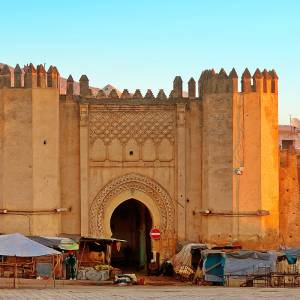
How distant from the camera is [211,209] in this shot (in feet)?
81.0

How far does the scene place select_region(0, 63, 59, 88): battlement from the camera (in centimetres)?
2439

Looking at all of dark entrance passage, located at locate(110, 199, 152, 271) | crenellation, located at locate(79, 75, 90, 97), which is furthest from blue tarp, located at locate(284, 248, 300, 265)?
crenellation, located at locate(79, 75, 90, 97)

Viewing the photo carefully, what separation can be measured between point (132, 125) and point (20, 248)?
639 cm

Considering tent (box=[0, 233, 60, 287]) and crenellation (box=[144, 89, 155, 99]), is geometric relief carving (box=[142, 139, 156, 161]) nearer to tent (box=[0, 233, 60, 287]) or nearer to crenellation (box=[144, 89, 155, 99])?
crenellation (box=[144, 89, 155, 99])

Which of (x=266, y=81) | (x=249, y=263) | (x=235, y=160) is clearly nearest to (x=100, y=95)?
(x=235, y=160)

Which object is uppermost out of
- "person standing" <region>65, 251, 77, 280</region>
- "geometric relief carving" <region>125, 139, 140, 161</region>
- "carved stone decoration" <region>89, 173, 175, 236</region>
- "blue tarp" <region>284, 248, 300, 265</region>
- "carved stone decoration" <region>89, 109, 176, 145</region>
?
"carved stone decoration" <region>89, 109, 176, 145</region>

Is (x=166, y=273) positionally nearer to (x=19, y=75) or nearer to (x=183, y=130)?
(x=183, y=130)

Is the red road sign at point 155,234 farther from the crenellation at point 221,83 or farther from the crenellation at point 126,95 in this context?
the crenellation at point 221,83

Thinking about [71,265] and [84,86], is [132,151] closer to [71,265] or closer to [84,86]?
[84,86]

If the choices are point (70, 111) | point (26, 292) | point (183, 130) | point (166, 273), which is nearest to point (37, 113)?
point (70, 111)

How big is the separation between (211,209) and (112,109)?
401 centimetres

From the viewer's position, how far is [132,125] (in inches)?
991

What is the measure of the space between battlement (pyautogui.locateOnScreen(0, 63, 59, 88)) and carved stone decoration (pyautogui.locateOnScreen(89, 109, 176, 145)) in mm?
1504

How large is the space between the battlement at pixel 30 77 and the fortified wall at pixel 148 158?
0.09ft
